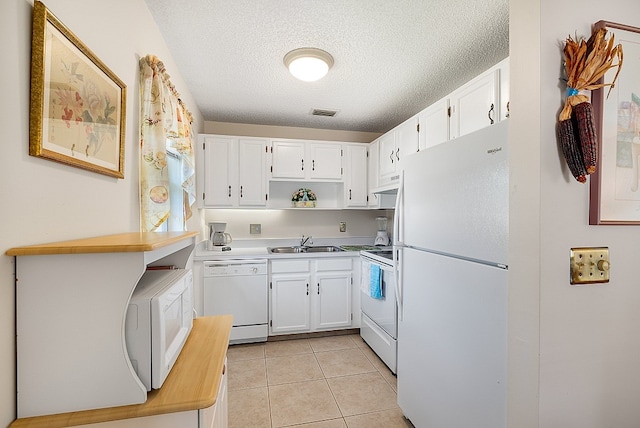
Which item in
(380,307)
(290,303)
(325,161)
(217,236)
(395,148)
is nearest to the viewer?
(380,307)

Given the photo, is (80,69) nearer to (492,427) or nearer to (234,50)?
(234,50)

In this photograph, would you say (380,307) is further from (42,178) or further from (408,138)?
(42,178)

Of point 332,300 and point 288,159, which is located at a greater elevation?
point 288,159

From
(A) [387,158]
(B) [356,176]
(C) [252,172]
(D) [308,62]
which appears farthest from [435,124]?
(C) [252,172]

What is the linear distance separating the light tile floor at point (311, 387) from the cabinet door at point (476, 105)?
2014 mm

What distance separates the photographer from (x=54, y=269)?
0.71 m

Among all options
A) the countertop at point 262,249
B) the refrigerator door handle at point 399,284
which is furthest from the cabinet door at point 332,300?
the refrigerator door handle at point 399,284

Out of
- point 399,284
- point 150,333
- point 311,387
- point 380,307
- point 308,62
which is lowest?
point 311,387

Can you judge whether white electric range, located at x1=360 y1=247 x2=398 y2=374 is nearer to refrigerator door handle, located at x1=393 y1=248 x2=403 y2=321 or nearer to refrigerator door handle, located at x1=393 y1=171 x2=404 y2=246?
refrigerator door handle, located at x1=393 y1=248 x2=403 y2=321

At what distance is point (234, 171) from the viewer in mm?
3090

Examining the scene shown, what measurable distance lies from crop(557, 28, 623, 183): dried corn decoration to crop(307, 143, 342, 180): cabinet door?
2.52 metres

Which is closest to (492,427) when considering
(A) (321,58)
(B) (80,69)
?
(B) (80,69)

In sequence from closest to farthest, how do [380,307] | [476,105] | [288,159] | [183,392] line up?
[183,392] < [476,105] < [380,307] < [288,159]

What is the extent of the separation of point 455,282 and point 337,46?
5.34 ft
